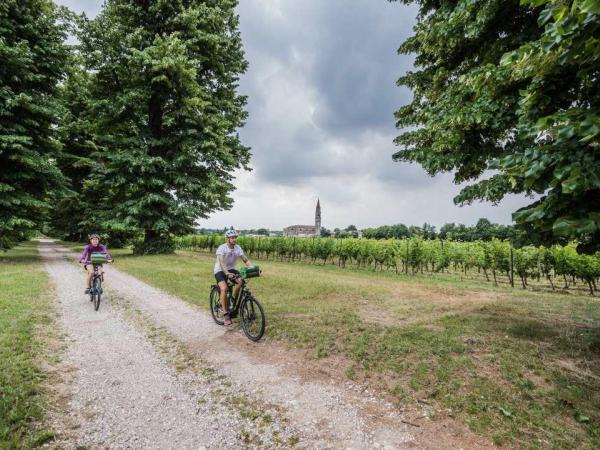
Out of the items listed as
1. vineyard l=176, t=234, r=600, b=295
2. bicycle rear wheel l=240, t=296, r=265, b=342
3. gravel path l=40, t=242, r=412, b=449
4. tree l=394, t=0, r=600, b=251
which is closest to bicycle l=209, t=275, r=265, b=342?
bicycle rear wheel l=240, t=296, r=265, b=342

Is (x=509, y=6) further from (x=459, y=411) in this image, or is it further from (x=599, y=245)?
(x=459, y=411)

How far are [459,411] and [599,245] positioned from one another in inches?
113

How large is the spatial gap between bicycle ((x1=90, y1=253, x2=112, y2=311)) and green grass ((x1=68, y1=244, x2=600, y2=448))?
250cm

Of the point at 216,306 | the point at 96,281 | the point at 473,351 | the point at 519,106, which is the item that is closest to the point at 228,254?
the point at 216,306

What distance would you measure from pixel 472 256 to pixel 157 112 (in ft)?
80.4

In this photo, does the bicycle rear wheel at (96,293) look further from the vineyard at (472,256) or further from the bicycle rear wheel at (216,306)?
the vineyard at (472,256)

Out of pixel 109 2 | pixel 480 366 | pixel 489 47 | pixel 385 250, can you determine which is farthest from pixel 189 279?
pixel 109 2

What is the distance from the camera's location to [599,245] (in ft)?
13.6

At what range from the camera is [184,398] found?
413cm

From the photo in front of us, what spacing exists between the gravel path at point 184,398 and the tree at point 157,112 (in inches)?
616

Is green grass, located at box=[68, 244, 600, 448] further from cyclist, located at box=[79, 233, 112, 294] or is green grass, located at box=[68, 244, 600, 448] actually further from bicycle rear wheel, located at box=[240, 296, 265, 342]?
cyclist, located at box=[79, 233, 112, 294]

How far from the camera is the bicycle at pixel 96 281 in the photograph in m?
8.45

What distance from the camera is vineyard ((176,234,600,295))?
16031 mm

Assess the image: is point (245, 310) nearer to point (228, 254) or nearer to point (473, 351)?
point (228, 254)
